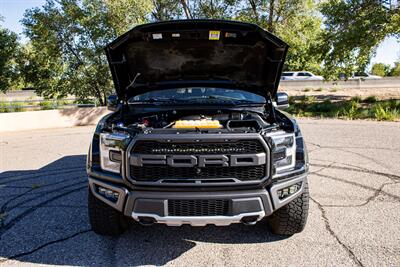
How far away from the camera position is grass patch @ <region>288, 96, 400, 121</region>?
39.3 feet

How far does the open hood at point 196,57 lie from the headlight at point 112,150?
1.13 m

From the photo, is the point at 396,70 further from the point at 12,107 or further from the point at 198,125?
the point at 198,125

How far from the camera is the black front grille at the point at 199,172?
279 centimetres

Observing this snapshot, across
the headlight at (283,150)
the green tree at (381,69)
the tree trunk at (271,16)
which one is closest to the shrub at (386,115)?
the tree trunk at (271,16)

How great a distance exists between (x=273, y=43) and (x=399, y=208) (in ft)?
7.79

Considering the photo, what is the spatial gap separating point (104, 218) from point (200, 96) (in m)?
1.75

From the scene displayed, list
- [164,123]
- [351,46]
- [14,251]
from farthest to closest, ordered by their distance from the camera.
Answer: [351,46] < [164,123] < [14,251]

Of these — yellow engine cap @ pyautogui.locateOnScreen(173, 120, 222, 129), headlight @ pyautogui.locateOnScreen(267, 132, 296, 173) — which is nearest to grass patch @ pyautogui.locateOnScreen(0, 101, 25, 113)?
yellow engine cap @ pyautogui.locateOnScreen(173, 120, 222, 129)

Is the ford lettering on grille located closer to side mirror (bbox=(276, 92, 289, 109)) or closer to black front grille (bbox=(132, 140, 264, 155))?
black front grille (bbox=(132, 140, 264, 155))

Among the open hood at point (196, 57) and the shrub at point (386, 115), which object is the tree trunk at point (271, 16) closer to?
the shrub at point (386, 115)

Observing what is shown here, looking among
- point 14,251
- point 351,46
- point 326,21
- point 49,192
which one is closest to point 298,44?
point 326,21

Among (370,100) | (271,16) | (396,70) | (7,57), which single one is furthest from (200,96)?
(396,70)

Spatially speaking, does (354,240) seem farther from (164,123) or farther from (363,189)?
(164,123)

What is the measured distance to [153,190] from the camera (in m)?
2.80
